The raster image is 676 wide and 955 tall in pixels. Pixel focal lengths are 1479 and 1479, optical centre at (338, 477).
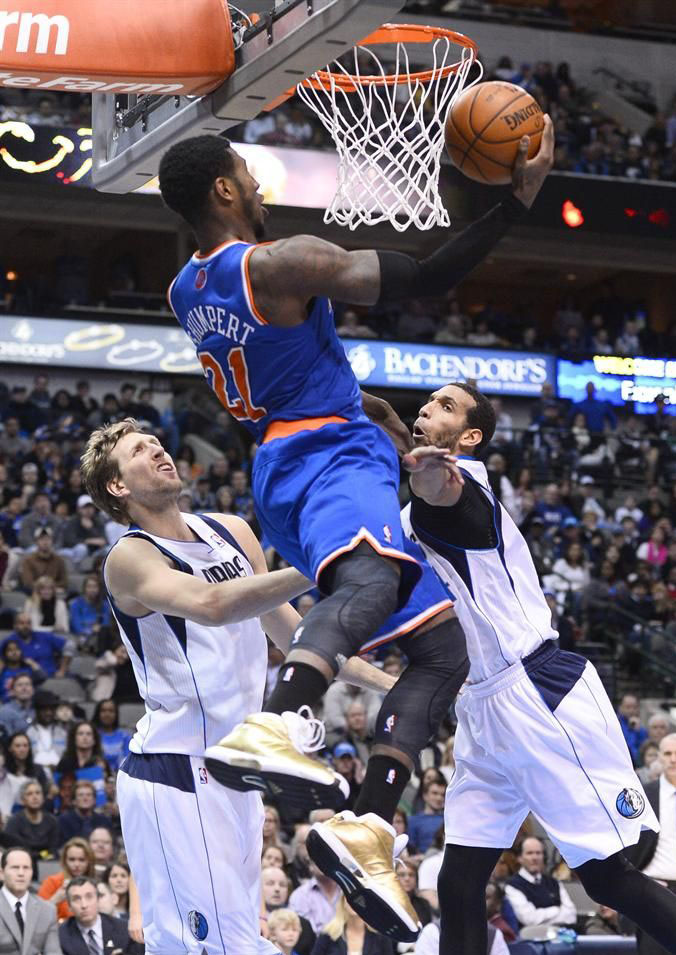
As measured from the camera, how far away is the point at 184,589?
468 centimetres

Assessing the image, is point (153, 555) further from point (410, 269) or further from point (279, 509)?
point (410, 269)

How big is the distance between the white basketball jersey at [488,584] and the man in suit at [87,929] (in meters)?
4.53

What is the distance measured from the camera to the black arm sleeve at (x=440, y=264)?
169 inches

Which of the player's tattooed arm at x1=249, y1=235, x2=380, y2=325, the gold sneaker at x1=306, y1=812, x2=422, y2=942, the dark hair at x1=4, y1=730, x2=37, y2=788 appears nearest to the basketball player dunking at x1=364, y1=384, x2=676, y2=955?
the player's tattooed arm at x1=249, y1=235, x2=380, y2=325

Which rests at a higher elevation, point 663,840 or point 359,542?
point 359,542

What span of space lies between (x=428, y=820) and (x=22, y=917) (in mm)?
3702

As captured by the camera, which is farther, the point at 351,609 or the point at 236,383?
the point at 236,383

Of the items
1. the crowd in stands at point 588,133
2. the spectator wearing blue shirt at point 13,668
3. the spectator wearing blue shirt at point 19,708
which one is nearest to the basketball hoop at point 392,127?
the spectator wearing blue shirt at point 19,708

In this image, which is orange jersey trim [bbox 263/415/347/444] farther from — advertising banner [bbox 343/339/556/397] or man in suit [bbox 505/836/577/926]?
advertising banner [bbox 343/339/556/397]

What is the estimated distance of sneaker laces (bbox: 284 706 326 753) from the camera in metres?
3.88

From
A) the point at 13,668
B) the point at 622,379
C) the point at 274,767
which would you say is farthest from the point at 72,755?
the point at 622,379

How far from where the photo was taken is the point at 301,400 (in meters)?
4.52

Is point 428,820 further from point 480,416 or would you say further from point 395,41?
point 395,41

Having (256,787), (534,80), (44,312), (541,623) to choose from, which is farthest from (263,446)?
(534,80)
